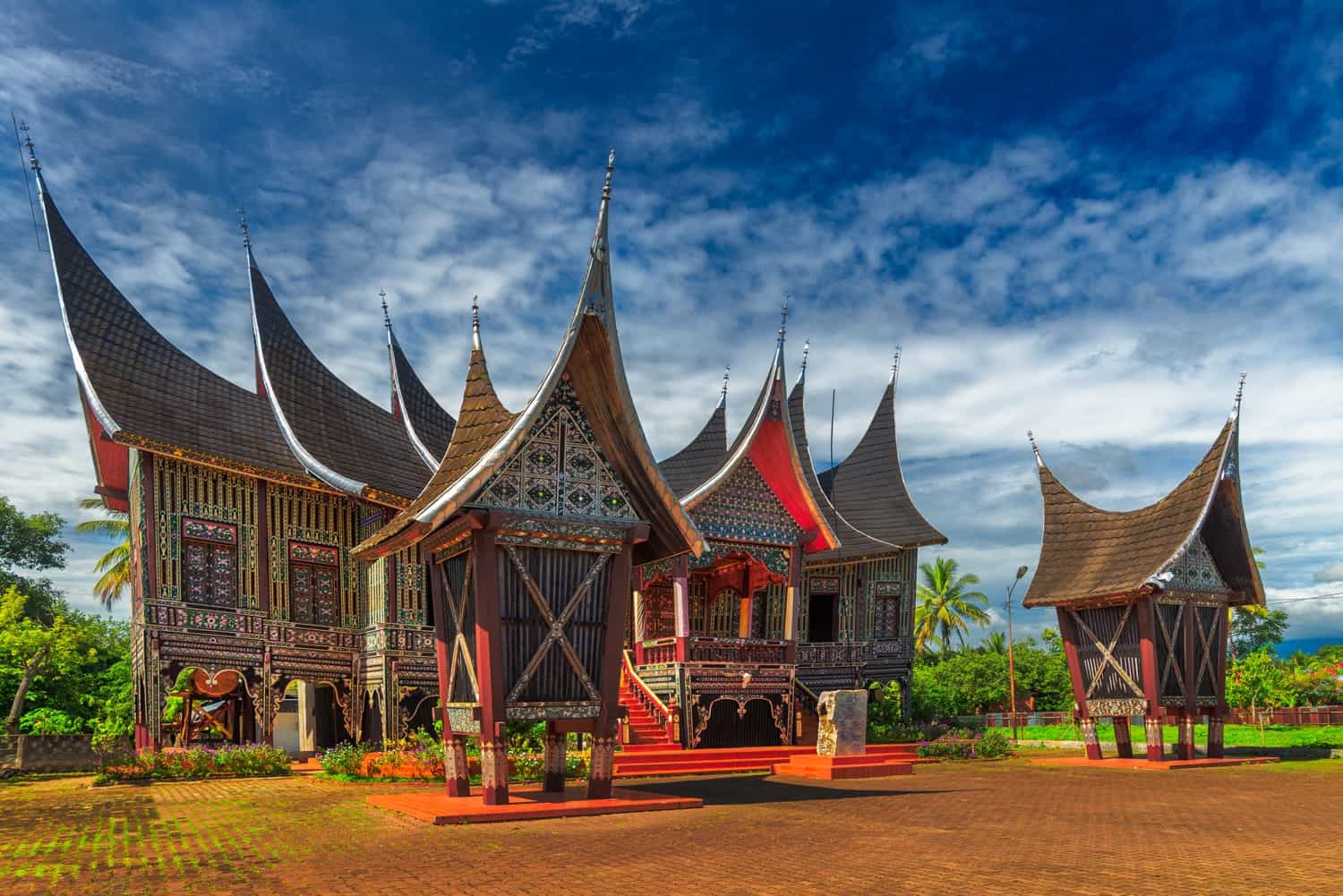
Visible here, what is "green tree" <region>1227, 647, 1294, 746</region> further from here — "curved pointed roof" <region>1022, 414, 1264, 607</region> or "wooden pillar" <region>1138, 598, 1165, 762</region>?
"wooden pillar" <region>1138, 598, 1165, 762</region>

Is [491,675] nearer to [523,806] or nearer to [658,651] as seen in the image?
[523,806]

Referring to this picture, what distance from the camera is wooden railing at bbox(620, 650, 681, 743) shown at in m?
20.8

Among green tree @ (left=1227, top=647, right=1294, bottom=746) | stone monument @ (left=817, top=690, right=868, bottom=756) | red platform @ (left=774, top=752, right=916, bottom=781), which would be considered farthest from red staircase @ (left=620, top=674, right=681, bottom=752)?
green tree @ (left=1227, top=647, right=1294, bottom=746)

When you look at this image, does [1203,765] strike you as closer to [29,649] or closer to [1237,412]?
[1237,412]

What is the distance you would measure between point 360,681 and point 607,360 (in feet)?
38.8

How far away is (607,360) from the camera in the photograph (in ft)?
40.4

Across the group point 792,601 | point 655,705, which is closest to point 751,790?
point 655,705

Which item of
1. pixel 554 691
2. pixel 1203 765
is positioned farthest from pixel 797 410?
pixel 554 691

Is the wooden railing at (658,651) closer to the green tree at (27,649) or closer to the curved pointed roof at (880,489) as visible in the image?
the curved pointed roof at (880,489)

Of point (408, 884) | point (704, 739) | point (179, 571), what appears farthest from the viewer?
point (704, 739)

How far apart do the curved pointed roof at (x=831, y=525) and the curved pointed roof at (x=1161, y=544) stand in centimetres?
534

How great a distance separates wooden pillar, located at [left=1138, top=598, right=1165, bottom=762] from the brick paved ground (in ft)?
14.4

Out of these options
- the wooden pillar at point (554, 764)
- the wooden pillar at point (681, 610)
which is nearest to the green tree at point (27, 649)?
the wooden pillar at point (681, 610)

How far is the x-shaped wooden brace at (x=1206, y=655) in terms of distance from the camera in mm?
20312
